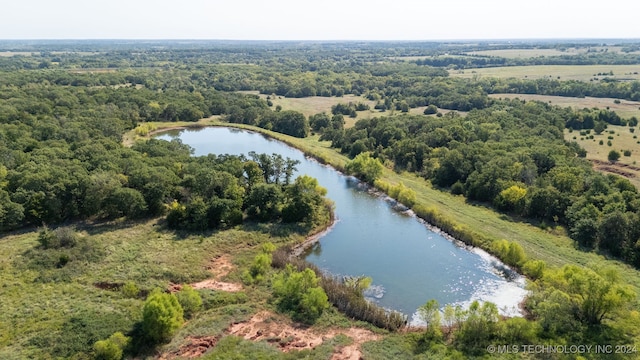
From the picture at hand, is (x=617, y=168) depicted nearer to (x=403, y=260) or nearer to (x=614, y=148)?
(x=614, y=148)

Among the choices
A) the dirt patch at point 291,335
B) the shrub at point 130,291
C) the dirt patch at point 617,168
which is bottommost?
the dirt patch at point 291,335

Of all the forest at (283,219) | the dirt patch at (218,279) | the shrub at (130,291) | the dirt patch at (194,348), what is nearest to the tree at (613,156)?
the forest at (283,219)

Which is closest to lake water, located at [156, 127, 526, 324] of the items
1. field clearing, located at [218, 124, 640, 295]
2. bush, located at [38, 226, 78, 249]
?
field clearing, located at [218, 124, 640, 295]

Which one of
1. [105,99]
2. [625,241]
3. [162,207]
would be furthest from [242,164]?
[105,99]

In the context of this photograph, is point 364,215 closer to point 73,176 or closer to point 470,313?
point 470,313

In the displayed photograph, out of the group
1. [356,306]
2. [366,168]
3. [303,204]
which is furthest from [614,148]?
[356,306]

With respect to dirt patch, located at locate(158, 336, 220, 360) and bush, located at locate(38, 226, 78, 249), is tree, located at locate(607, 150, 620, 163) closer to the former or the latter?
dirt patch, located at locate(158, 336, 220, 360)

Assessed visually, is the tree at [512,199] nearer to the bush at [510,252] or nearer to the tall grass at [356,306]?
the bush at [510,252]
